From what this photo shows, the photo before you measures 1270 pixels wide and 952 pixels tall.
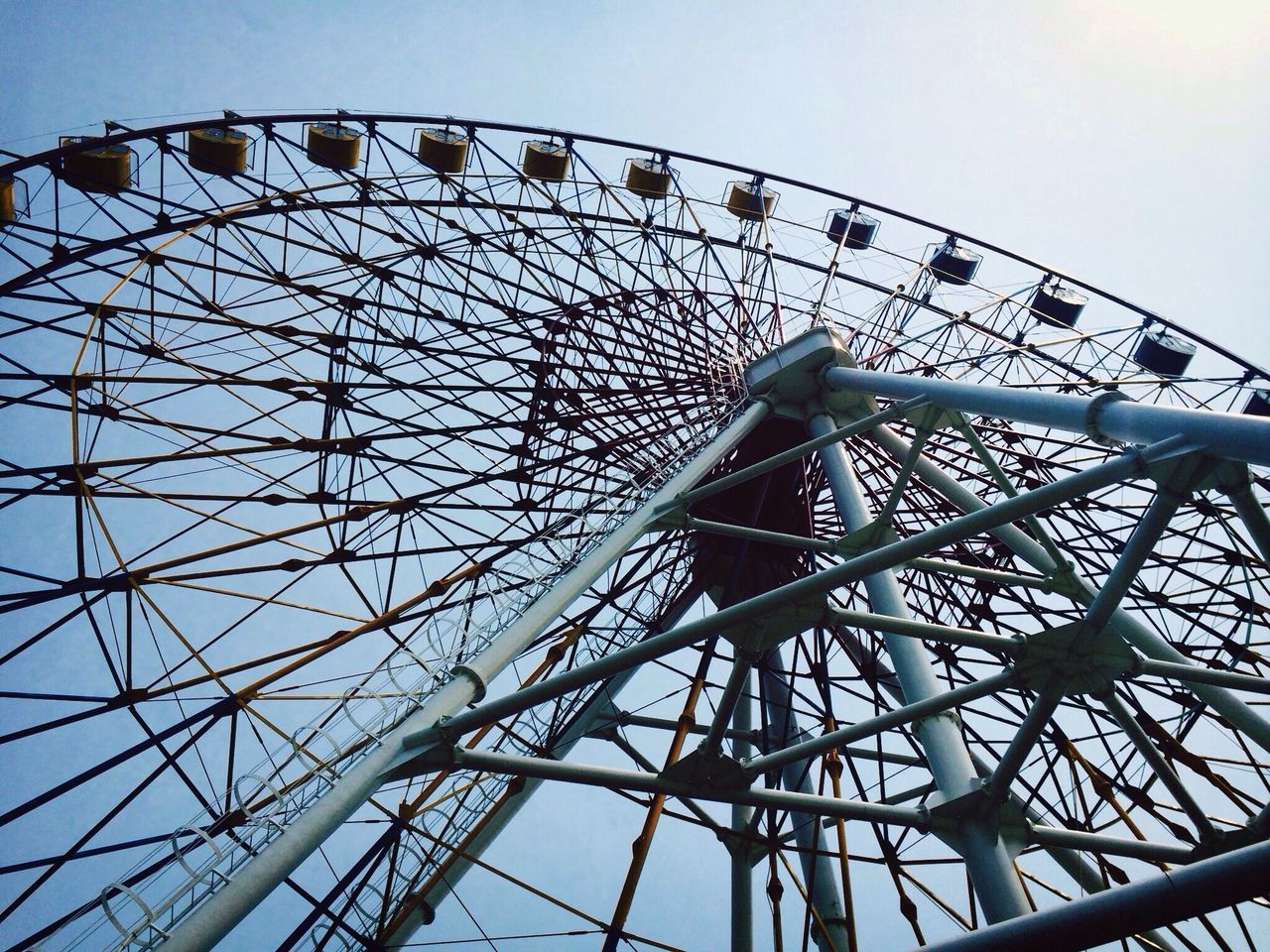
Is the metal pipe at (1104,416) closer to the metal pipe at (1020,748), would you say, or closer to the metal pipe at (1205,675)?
the metal pipe at (1205,675)

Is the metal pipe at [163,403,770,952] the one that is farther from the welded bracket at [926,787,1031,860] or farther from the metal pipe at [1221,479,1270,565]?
the metal pipe at [1221,479,1270,565]

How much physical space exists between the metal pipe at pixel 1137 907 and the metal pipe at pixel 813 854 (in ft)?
30.9

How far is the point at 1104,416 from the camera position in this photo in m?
9.25

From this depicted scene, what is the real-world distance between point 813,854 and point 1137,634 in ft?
24.5

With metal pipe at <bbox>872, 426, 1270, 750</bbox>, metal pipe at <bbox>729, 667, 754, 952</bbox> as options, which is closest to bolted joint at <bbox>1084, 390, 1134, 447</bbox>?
metal pipe at <bbox>872, 426, 1270, 750</bbox>

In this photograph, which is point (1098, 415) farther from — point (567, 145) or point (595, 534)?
point (567, 145)

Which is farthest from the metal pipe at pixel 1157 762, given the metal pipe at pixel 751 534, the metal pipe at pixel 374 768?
the metal pipe at pixel 374 768

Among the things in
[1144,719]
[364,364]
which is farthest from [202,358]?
[1144,719]

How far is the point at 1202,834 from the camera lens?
1050 centimetres

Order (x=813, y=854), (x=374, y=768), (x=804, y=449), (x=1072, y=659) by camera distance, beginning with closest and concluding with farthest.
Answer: (x=374, y=768) < (x=1072, y=659) < (x=804, y=449) < (x=813, y=854)

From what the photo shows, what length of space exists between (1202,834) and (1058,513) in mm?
12495

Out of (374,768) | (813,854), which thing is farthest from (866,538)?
(813,854)

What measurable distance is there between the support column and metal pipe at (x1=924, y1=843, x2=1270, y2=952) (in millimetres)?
2775

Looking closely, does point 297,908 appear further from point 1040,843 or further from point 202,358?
point 1040,843
